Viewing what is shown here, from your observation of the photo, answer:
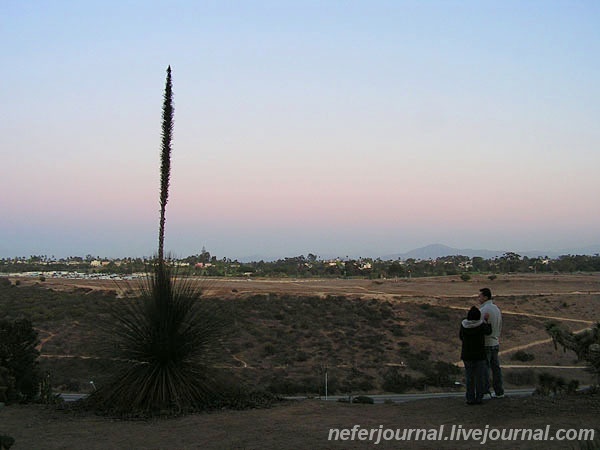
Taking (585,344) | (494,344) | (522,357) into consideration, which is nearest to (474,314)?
(494,344)

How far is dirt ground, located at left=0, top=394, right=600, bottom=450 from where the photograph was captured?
7.50 meters

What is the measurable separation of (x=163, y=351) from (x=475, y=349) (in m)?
5.20

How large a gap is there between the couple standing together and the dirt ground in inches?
11.5

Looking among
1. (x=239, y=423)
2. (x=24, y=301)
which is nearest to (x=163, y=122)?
(x=239, y=423)

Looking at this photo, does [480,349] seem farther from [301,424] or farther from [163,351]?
[163,351]

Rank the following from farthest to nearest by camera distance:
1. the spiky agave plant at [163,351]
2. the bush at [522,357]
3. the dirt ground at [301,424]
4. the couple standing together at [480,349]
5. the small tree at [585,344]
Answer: the bush at [522,357] < the spiky agave plant at [163,351] < the small tree at [585,344] < the couple standing together at [480,349] < the dirt ground at [301,424]

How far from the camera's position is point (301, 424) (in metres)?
8.47

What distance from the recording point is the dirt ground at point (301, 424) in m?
7.50

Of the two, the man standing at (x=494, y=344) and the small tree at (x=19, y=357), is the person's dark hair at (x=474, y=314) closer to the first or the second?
the man standing at (x=494, y=344)

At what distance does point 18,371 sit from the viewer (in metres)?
11.9

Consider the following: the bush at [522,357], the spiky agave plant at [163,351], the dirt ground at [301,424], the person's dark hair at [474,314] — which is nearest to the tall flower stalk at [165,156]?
the spiky agave plant at [163,351]

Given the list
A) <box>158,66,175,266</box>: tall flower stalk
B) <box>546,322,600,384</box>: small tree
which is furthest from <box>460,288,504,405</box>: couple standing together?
<box>158,66,175,266</box>: tall flower stalk

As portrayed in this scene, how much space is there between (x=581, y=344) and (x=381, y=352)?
25253mm

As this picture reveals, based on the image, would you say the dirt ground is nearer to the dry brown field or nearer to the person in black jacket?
the dry brown field
